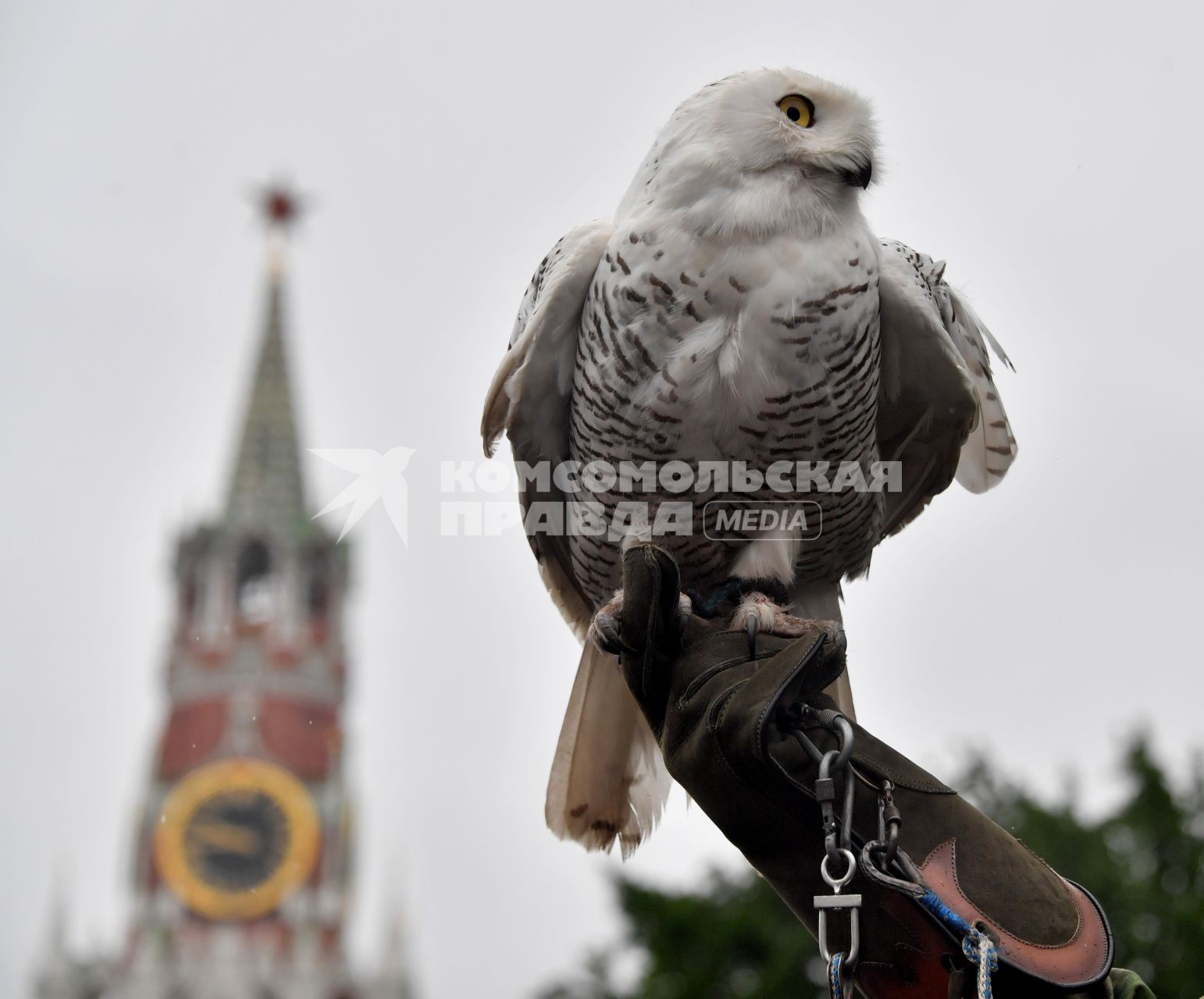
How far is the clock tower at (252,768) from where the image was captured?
154ft

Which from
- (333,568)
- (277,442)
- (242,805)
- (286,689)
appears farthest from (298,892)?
(277,442)

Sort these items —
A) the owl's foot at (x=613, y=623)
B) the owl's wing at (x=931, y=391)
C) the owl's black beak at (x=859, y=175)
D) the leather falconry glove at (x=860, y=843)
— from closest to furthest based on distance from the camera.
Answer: the leather falconry glove at (x=860, y=843), the owl's foot at (x=613, y=623), the owl's black beak at (x=859, y=175), the owl's wing at (x=931, y=391)

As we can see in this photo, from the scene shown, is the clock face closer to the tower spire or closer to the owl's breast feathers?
the tower spire

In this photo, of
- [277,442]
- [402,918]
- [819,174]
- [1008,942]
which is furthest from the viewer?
[277,442]

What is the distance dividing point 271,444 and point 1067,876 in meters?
45.9

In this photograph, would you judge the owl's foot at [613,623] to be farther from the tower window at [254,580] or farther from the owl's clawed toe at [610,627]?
the tower window at [254,580]

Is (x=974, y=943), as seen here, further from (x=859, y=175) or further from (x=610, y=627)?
(x=859, y=175)

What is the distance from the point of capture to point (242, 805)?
47.5 metres

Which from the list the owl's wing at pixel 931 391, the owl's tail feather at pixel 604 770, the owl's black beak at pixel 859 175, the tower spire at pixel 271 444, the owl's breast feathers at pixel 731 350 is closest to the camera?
the owl's breast feathers at pixel 731 350

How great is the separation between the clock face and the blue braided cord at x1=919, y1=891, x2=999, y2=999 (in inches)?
1875

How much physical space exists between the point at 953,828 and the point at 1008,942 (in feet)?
0.81

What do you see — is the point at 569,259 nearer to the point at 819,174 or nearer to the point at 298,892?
the point at 819,174

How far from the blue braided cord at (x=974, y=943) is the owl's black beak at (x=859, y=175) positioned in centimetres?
169

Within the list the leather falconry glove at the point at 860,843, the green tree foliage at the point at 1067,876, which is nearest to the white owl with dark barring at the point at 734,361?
the leather falconry glove at the point at 860,843
